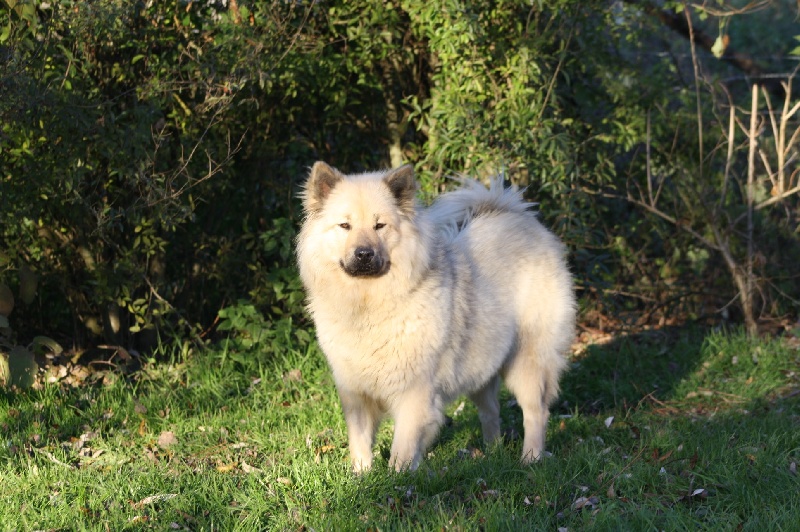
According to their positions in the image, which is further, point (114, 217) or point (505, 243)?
point (114, 217)

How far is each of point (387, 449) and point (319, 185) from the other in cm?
158

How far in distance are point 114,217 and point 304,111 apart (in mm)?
2010

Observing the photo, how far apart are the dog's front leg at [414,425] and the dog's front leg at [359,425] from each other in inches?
6.8

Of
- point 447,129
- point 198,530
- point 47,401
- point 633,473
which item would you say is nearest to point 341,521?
point 198,530

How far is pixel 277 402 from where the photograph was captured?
5906mm

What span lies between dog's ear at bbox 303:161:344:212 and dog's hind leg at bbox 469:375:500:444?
1.57m

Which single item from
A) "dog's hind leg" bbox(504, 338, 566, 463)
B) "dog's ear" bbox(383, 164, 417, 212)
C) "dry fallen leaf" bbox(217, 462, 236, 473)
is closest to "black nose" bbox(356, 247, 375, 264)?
"dog's ear" bbox(383, 164, 417, 212)

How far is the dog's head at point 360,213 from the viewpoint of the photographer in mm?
4340

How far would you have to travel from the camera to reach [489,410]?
5.36 m

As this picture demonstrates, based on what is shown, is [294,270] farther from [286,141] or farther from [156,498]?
[156,498]

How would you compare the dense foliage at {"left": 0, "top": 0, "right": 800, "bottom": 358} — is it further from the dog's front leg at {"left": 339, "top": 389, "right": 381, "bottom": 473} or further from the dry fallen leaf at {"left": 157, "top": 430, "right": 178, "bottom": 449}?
the dog's front leg at {"left": 339, "top": 389, "right": 381, "bottom": 473}

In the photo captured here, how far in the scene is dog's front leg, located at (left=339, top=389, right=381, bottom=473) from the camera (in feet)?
14.9

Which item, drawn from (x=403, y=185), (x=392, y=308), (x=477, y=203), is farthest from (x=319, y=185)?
(x=477, y=203)

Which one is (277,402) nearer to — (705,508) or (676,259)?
(705,508)
